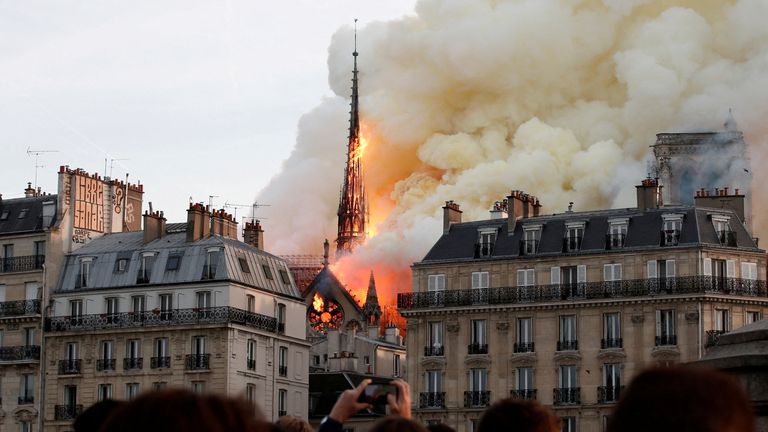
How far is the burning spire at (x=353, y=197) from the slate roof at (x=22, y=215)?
164 ft

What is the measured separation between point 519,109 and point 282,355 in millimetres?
49105

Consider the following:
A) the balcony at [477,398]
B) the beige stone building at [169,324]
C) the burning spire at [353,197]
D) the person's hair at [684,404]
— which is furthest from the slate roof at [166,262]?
the person's hair at [684,404]

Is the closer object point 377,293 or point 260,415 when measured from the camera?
point 260,415

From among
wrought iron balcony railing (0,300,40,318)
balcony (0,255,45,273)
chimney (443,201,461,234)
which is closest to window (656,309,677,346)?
chimney (443,201,461,234)

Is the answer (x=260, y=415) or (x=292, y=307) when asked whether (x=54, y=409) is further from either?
(x=260, y=415)

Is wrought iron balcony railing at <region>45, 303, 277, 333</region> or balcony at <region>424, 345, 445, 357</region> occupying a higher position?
wrought iron balcony railing at <region>45, 303, 277, 333</region>

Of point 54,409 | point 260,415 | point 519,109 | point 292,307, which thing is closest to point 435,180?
point 519,109

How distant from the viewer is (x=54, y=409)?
205 feet

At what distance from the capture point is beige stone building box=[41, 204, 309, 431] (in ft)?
202

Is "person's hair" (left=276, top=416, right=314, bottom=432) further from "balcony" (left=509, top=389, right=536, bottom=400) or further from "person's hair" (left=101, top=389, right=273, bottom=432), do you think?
"balcony" (left=509, top=389, right=536, bottom=400)

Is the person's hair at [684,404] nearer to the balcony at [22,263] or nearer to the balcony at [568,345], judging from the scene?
the balcony at [568,345]

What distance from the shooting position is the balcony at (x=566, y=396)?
56750 mm

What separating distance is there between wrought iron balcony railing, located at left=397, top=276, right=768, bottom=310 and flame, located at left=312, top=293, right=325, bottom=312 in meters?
32.3

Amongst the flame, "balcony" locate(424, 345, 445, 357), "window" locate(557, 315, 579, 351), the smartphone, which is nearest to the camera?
the smartphone
